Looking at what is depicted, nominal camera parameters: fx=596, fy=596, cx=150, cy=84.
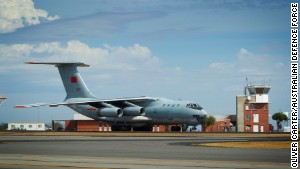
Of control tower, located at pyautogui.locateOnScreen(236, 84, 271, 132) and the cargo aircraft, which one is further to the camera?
control tower, located at pyautogui.locateOnScreen(236, 84, 271, 132)

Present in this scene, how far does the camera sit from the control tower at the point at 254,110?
382 feet

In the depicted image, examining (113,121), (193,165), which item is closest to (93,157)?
(193,165)

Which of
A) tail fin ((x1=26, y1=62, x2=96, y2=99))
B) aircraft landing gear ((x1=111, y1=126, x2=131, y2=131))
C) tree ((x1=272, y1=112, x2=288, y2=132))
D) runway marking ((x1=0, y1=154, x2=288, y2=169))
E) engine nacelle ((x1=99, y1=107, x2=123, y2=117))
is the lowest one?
runway marking ((x1=0, y1=154, x2=288, y2=169))

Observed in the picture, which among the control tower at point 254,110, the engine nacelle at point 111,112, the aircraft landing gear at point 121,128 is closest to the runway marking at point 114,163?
the engine nacelle at point 111,112

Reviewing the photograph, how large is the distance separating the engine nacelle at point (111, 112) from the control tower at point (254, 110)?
4688cm

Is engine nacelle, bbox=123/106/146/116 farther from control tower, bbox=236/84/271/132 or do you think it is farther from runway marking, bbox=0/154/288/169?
runway marking, bbox=0/154/288/169

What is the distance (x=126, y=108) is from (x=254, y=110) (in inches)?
1896

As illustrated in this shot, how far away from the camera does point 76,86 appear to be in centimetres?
8138

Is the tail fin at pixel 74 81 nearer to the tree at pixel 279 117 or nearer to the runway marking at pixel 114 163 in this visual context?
the runway marking at pixel 114 163

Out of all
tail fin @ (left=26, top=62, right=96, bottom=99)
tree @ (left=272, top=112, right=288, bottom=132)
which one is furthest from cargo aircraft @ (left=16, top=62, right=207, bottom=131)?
tree @ (left=272, top=112, right=288, bottom=132)

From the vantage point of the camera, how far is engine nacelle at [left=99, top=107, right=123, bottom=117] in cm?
7475

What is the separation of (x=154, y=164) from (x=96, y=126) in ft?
325

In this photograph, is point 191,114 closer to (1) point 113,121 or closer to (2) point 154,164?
(1) point 113,121

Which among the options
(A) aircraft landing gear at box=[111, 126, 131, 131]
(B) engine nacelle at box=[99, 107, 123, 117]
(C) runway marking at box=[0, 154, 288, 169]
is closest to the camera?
(C) runway marking at box=[0, 154, 288, 169]
